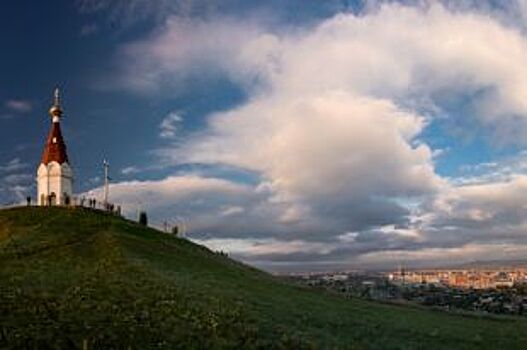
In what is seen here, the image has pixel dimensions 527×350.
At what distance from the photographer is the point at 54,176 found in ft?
308

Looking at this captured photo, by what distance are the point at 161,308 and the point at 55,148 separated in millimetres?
63216

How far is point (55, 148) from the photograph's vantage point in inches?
3723

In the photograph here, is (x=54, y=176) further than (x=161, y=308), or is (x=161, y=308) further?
(x=54, y=176)

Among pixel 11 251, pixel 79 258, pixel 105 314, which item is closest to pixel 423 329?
pixel 105 314

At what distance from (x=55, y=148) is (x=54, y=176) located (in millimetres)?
3818

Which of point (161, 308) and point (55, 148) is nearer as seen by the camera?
point (161, 308)

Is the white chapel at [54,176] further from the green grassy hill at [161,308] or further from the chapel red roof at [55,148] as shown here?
the green grassy hill at [161,308]

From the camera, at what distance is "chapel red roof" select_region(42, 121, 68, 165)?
94.0 metres

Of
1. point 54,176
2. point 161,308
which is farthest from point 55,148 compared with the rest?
point 161,308

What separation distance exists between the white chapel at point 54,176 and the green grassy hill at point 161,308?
1739 cm

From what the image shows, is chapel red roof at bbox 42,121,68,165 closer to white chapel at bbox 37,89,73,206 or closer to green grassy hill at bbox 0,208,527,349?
white chapel at bbox 37,89,73,206

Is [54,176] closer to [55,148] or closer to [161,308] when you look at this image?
[55,148]

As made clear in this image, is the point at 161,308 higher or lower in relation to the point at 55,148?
lower

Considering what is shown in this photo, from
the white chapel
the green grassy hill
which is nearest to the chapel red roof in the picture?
the white chapel
